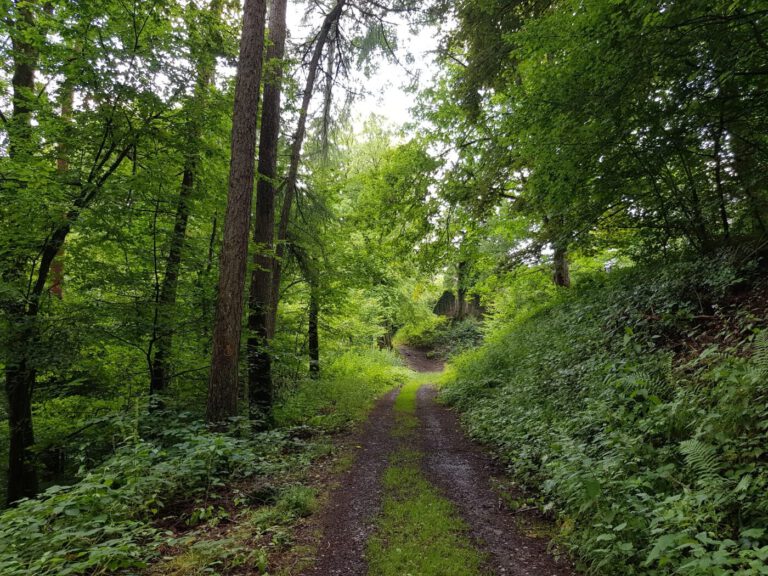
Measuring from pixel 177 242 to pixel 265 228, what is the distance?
191 centimetres

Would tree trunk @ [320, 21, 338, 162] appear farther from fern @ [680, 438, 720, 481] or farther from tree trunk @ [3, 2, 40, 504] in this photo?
fern @ [680, 438, 720, 481]

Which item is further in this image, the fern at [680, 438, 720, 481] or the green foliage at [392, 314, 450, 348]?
the green foliage at [392, 314, 450, 348]

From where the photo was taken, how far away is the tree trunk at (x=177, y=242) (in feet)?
24.4

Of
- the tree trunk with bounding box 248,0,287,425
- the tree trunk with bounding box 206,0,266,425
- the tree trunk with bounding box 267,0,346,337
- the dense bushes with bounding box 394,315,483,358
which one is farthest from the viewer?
the dense bushes with bounding box 394,315,483,358

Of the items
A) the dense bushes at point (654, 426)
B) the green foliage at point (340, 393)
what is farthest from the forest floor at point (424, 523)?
the green foliage at point (340, 393)

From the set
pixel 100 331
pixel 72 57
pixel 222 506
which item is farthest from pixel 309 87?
pixel 222 506

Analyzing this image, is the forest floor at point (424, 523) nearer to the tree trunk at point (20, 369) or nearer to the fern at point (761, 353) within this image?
the fern at point (761, 353)

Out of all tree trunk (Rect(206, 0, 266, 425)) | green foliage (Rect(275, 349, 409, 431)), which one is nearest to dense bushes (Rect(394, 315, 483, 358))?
green foliage (Rect(275, 349, 409, 431))

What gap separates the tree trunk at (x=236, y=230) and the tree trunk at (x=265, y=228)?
6.55ft

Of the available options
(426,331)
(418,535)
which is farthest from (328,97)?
(426,331)

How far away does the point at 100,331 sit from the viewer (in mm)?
6855

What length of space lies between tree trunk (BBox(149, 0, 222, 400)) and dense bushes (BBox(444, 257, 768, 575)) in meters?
6.95

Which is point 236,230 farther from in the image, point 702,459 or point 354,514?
point 702,459

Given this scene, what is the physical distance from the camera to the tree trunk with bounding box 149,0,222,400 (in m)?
7.45
